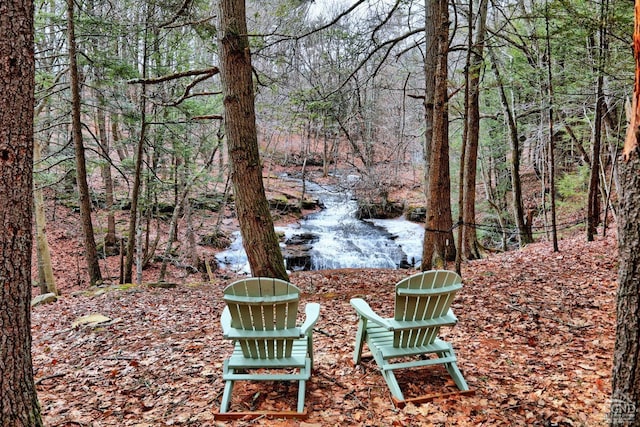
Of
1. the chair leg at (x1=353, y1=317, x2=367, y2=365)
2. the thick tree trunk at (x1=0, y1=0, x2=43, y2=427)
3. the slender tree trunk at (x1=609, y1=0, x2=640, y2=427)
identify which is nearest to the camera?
the slender tree trunk at (x1=609, y1=0, x2=640, y2=427)

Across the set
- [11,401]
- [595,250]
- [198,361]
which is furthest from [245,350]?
[595,250]

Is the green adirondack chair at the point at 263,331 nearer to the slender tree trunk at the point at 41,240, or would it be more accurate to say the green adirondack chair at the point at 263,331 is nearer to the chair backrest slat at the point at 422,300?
the chair backrest slat at the point at 422,300

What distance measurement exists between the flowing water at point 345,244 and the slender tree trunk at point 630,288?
10.0 metres

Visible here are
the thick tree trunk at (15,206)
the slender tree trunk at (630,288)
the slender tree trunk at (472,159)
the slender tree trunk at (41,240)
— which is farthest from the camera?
the slender tree trunk at (41,240)

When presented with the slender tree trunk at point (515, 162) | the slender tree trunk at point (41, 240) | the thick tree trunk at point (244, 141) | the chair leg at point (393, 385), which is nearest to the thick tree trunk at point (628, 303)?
the chair leg at point (393, 385)

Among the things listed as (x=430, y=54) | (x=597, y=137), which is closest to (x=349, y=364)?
(x=430, y=54)

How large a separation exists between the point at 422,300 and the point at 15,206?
255 cm

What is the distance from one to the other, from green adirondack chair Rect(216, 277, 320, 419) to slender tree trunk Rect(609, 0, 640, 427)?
5.72 ft

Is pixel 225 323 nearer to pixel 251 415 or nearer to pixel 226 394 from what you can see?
pixel 226 394

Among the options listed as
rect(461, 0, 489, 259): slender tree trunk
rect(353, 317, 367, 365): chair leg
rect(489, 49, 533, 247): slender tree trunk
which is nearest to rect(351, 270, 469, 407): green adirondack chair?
rect(353, 317, 367, 365): chair leg

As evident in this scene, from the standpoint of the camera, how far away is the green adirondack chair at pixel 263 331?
2.60 meters

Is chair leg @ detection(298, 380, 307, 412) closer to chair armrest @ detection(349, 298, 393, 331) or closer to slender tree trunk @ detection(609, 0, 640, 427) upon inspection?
chair armrest @ detection(349, 298, 393, 331)

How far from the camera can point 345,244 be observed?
1368 cm

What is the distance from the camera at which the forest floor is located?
259cm
